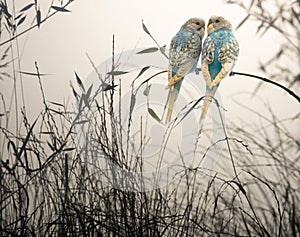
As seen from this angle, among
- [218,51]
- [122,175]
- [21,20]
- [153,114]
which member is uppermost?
[21,20]

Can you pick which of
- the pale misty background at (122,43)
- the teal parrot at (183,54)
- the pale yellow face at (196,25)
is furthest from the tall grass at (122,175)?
the pale yellow face at (196,25)

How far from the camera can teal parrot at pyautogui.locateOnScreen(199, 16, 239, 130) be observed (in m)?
1.79

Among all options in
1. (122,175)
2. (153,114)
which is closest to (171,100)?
(153,114)

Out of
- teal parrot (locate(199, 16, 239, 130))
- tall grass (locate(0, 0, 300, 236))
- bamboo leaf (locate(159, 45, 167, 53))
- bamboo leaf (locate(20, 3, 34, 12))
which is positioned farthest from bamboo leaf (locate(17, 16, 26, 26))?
teal parrot (locate(199, 16, 239, 130))

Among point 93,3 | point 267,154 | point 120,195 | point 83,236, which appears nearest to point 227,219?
point 267,154

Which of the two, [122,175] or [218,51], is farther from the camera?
[218,51]

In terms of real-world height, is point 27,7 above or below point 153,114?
above

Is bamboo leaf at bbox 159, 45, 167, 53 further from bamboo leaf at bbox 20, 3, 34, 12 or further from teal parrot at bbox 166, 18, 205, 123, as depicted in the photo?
bamboo leaf at bbox 20, 3, 34, 12

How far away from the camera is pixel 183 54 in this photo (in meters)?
1.81

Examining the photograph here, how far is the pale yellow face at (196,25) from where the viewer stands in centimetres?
179

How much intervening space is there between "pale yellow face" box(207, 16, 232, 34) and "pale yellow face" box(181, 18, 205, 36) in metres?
0.02

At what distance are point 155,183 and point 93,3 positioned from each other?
2.18 ft

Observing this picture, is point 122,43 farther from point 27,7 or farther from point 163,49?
point 27,7

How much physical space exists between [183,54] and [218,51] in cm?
12
